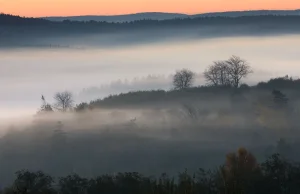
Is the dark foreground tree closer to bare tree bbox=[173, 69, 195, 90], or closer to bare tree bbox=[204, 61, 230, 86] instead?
bare tree bbox=[204, 61, 230, 86]

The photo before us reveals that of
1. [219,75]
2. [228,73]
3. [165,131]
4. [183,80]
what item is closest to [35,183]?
[165,131]

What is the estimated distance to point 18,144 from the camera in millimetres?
76312

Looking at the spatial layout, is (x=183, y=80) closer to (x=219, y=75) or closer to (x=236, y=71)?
(x=219, y=75)

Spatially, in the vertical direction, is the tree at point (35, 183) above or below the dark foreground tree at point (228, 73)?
below

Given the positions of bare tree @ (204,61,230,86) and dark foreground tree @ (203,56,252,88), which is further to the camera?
bare tree @ (204,61,230,86)

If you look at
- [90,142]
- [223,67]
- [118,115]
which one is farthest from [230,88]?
[90,142]

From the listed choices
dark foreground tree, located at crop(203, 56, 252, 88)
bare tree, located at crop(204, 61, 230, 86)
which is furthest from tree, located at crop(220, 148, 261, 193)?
bare tree, located at crop(204, 61, 230, 86)

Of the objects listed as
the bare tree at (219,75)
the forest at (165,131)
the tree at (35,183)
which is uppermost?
the bare tree at (219,75)

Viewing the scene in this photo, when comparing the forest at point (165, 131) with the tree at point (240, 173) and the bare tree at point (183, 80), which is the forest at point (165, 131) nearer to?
the bare tree at point (183, 80)

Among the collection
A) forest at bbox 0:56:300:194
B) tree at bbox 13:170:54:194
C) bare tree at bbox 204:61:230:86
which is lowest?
tree at bbox 13:170:54:194

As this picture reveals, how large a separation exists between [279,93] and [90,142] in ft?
78.6

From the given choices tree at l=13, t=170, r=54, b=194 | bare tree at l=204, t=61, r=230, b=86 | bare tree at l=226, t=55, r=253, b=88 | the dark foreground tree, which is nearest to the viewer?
tree at l=13, t=170, r=54, b=194

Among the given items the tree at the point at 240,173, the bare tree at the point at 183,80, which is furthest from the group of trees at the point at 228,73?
the tree at the point at 240,173

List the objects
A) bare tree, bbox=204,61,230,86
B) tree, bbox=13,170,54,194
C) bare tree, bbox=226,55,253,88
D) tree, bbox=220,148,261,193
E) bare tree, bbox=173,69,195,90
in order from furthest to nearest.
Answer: bare tree, bbox=173,69,195,90, bare tree, bbox=204,61,230,86, bare tree, bbox=226,55,253,88, tree, bbox=13,170,54,194, tree, bbox=220,148,261,193
